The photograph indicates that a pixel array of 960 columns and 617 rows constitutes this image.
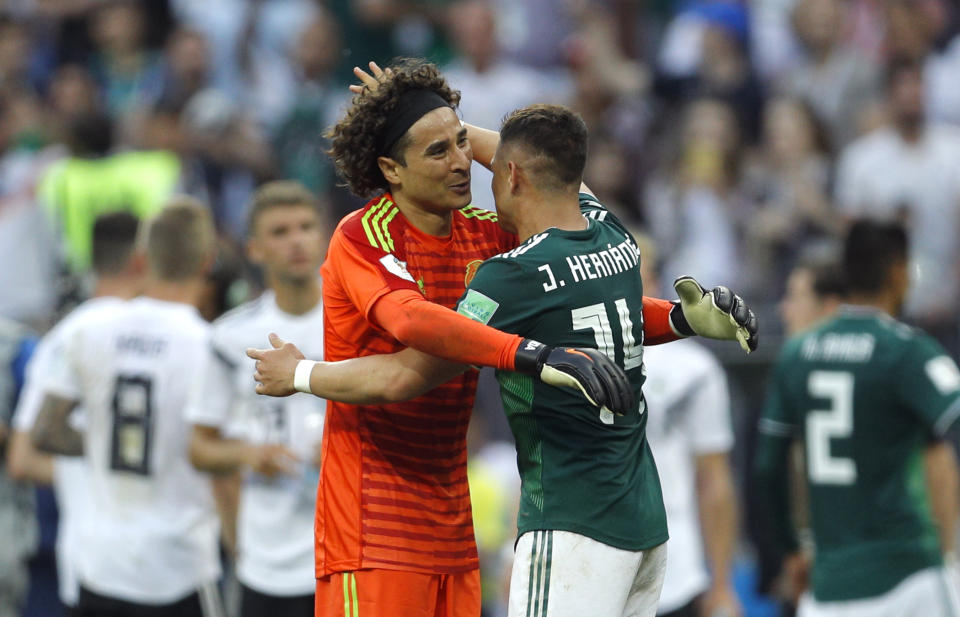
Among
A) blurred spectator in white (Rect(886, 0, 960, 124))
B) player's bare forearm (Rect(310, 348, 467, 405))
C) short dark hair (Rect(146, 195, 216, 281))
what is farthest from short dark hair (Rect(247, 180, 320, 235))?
blurred spectator in white (Rect(886, 0, 960, 124))

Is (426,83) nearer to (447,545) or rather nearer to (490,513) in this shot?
(447,545)

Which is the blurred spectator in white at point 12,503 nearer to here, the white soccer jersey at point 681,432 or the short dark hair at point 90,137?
the short dark hair at point 90,137

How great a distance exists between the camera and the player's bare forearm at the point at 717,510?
8086mm

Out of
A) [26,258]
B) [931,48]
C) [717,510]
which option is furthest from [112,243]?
[931,48]

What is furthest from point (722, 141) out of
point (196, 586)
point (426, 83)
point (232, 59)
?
point (426, 83)

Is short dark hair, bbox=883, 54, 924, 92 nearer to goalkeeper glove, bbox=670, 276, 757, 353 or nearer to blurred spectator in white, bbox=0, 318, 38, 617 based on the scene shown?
blurred spectator in white, bbox=0, 318, 38, 617

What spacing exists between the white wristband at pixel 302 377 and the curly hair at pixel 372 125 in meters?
0.71

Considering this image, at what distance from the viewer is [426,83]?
5285 mm

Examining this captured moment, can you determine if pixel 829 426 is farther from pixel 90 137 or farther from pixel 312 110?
pixel 312 110

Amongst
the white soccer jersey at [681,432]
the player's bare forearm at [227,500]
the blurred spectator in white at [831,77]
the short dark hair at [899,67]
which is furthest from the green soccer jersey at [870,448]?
the blurred spectator in white at [831,77]

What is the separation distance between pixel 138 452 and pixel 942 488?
3.88 metres

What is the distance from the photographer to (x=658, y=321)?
5320 mm

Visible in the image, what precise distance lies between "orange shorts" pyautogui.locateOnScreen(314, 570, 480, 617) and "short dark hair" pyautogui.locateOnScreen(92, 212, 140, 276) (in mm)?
3626

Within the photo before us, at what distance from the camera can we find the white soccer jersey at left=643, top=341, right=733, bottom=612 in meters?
7.74
